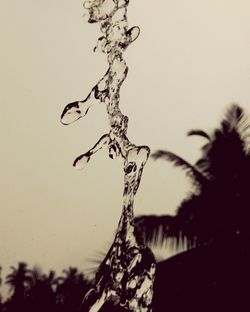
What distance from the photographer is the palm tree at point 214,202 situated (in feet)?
33.8

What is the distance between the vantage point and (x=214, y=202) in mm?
10375

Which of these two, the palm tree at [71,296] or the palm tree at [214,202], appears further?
the palm tree at [71,296]

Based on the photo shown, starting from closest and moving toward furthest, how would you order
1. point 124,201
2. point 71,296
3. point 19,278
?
point 124,201 → point 71,296 → point 19,278

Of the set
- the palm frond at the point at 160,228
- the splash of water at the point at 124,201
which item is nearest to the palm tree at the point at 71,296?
the palm frond at the point at 160,228

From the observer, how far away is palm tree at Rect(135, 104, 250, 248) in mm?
10297

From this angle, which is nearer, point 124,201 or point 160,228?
point 124,201

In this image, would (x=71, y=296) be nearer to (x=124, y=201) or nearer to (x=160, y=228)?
(x=160, y=228)

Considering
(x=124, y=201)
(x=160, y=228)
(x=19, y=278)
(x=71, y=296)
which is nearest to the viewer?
(x=124, y=201)

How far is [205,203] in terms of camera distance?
10.4 m

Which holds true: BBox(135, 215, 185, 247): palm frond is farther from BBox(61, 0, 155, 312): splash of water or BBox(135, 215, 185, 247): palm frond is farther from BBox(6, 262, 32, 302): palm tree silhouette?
BBox(6, 262, 32, 302): palm tree silhouette

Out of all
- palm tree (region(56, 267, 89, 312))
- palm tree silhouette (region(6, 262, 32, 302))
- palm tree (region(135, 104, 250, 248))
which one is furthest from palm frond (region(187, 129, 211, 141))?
palm tree silhouette (region(6, 262, 32, 302))

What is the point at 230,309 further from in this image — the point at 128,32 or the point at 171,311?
the point at 128,32

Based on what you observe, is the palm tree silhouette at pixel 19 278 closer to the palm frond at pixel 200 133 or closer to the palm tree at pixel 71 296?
the palm tree at pixel 71 296

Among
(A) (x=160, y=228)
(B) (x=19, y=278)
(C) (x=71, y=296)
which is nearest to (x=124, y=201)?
(A) (x=160, y=228)
